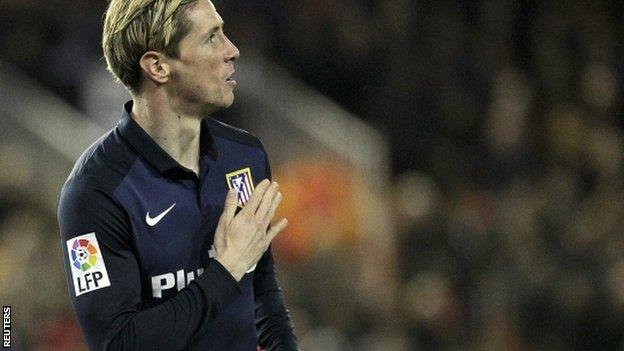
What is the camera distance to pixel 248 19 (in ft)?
25.9

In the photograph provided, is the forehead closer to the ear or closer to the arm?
the ear

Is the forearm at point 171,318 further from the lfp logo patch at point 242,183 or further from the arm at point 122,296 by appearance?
the lfp logo patch at point 242,183

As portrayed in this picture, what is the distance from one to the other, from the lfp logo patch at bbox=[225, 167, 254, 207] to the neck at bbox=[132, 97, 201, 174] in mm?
102

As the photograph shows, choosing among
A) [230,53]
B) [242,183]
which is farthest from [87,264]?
[230,53]

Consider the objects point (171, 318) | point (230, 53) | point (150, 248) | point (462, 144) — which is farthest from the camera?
point (462, 144)

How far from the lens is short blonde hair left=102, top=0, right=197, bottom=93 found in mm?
2760

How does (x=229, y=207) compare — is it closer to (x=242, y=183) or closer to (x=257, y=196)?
(x=257, y=196)

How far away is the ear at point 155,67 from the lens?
282 centimetres

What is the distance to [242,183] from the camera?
9.84 ft

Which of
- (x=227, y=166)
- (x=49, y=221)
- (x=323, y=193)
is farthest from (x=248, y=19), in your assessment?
(x=227, y=166)

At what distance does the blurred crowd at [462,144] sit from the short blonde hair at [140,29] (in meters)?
3.59

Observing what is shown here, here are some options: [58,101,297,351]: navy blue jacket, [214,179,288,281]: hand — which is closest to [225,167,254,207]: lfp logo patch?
[58,101,297,351]: navy blue jacket

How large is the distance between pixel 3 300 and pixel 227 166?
3433 millimetres

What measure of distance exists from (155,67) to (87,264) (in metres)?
0.51
